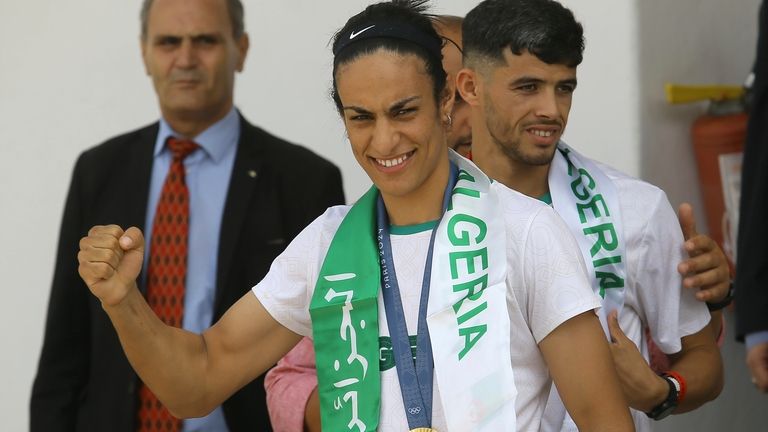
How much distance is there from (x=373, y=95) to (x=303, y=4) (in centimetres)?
229

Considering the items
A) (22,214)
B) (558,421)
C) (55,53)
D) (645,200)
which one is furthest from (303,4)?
(558,421)

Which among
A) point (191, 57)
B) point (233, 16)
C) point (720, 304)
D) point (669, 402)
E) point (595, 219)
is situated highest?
point (233, 16)

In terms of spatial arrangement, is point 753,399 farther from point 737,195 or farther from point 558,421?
point 558,421

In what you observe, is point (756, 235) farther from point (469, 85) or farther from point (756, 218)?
point (469, 85)

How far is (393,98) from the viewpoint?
2.69 meters

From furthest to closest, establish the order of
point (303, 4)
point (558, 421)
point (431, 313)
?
point (303, 4)
point (558, 421)
point (431, 313)

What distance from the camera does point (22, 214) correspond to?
5211 mm

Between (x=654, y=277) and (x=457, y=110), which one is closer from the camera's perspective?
(x=654, y=277)

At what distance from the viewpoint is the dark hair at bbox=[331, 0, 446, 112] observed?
2.73 m

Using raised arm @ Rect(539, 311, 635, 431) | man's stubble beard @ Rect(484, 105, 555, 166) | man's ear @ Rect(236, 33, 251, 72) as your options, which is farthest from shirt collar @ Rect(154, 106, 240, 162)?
raised arm @ Rect(539, 311, 635, 431)

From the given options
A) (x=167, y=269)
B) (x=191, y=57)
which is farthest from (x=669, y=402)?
(x=191, y=57)

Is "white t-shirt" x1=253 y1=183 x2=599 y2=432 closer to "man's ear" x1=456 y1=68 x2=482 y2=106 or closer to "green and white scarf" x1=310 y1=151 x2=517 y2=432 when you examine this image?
"green and white scarf" x1=310 y1=151 x2=517 y2=432

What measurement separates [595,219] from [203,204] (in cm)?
142

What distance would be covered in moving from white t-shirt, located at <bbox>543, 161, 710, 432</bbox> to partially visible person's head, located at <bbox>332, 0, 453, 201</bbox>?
605 millimetres
